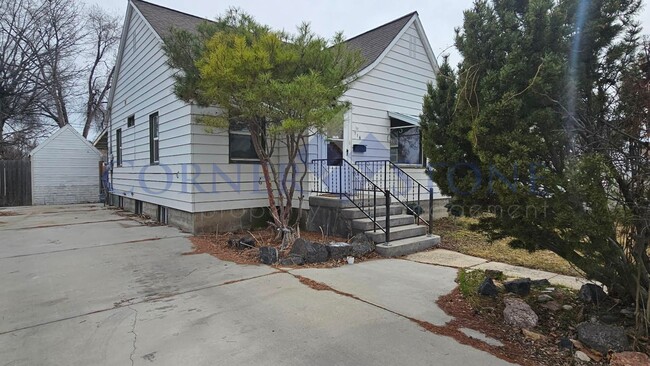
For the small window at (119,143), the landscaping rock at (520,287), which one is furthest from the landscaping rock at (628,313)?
the small window at (119,143)

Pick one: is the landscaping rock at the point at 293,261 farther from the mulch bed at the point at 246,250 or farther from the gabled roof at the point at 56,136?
the gabled roof at the point at 56,136

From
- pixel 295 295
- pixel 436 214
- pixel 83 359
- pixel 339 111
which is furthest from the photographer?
→ pixel 436 214

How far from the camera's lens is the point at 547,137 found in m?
2.89

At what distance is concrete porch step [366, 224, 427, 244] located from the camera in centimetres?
608

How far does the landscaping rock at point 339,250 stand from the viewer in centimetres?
546

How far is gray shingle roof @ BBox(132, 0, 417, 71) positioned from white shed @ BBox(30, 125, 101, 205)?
349 inches

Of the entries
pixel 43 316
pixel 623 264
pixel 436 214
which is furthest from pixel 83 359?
pixel 436 214

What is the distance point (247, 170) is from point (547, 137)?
6.16 meters

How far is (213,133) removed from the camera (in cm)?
736

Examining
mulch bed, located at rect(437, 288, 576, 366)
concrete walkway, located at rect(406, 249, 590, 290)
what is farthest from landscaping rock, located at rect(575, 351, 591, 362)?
concrete walkway, located at rect(406, 249, 590, 290)

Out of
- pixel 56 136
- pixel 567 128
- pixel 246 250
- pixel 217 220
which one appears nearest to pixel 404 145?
pixel 217 220

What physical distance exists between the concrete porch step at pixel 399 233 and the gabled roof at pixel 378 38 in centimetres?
423


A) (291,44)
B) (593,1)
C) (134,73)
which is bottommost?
(593,1)

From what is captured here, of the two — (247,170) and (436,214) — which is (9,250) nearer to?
(247,170)
